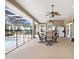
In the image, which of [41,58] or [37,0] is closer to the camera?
[41,58]

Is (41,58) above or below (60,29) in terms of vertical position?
below

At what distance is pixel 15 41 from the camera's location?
8.59 meters
